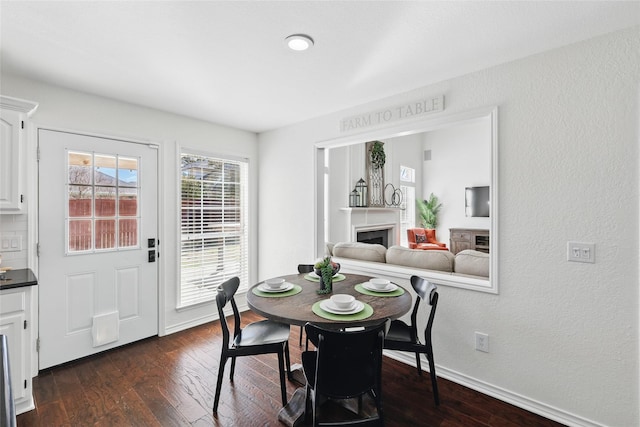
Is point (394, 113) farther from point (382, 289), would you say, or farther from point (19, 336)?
point (19, 336)

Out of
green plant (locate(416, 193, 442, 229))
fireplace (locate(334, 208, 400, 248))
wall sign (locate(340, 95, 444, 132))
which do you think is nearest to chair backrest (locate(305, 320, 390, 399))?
wall sign (locate(340, 95, 444, 132))

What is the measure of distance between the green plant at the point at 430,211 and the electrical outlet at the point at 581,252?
5.12 meters

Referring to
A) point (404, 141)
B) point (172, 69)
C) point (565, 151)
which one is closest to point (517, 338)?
point (565, 151)

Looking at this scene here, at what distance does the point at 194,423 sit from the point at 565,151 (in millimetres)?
3011

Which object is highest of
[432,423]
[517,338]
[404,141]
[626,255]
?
[404,141]

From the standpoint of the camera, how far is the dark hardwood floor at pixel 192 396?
1992 mm

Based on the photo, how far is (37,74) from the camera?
239 cm

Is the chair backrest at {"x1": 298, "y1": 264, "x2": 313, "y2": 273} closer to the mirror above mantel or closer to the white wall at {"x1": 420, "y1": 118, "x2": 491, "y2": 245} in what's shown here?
the mirror above mantel

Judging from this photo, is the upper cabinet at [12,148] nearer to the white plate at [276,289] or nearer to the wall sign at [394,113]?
the white plate at [276,289]

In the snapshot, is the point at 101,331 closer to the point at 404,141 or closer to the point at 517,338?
the point at 517,338

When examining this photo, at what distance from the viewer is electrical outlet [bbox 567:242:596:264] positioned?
6.21 feet

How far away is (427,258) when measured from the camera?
9.03 feet

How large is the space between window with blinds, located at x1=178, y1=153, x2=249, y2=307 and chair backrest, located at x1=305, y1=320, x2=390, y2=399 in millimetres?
2479

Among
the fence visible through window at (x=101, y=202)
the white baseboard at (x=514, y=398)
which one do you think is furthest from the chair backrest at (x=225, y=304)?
the white baseboard at (x=514, y=398)
